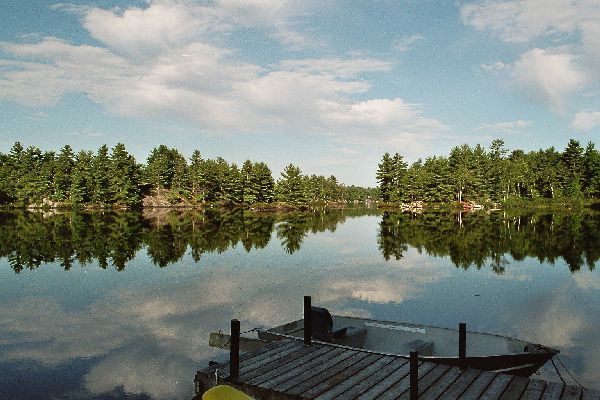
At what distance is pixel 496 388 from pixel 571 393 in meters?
1.31

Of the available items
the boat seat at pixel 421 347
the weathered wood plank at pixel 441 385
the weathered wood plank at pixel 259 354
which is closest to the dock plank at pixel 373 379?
the weathered wood plank at pixel 441 385

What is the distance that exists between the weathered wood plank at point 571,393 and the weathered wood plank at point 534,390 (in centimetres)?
36

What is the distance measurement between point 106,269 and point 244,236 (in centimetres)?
2098

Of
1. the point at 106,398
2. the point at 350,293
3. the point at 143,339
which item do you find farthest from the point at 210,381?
the point at 350,293

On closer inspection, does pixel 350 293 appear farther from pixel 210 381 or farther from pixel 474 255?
pixel 474 255

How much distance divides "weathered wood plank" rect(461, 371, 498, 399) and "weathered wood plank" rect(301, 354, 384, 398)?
2191 mm

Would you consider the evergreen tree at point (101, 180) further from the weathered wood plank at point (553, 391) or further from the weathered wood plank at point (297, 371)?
the weathered wood plank at point (553, 391)

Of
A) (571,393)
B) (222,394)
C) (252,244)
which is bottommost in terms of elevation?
(252,244)

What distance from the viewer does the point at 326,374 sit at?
9.34 m

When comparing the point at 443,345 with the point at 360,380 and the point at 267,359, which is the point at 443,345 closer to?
the point at 360,380

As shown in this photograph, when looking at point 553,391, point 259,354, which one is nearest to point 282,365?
point 259,354

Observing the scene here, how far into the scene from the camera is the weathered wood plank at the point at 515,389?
8.31 m

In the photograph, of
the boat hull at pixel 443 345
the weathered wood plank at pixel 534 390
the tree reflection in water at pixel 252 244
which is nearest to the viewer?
the weathered wood plank at pixel 534 390

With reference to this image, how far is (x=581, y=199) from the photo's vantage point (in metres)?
110
